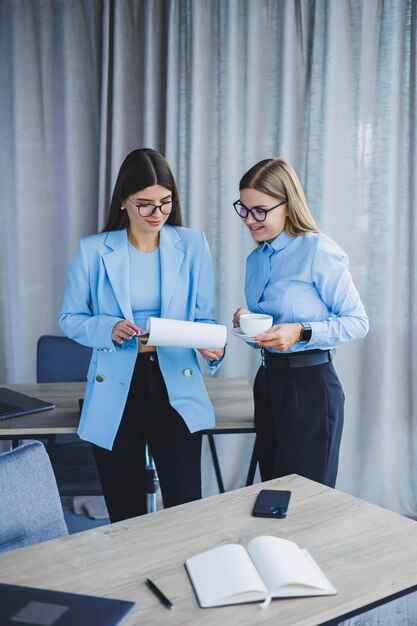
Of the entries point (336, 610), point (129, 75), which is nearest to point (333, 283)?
point (336, 610)

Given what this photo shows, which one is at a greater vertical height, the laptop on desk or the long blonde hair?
the long blonde hair

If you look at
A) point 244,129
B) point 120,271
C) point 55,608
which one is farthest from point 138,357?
point 244,129

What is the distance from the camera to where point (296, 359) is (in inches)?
84.9

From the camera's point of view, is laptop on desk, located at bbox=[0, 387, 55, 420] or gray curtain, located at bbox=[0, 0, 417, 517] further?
gray curtain, located at bbox=[0, 0, 417, 517]

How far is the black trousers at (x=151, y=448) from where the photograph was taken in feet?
7.13

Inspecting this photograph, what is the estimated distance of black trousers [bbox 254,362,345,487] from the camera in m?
2.14

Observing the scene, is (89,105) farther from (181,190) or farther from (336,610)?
(336,610)

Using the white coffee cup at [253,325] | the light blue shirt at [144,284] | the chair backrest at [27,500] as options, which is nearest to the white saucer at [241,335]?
the white coffee cup at [253,325]

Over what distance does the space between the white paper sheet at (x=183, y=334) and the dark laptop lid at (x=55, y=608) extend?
0.88 metres

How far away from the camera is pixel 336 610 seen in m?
1.14

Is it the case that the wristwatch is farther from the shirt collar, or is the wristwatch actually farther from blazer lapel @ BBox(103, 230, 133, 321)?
blazer lapel @ BBox(103, 230, 133, 321)

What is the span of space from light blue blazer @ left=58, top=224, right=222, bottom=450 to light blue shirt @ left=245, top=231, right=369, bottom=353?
0.25 meters

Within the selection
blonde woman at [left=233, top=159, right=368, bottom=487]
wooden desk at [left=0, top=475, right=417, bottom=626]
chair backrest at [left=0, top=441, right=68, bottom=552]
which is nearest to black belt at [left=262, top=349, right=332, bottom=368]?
blonde woman at [left=233, top=159, right=368, bottom=487]

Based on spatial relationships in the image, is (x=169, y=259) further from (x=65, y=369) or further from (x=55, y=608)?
(x=55, y=608)
